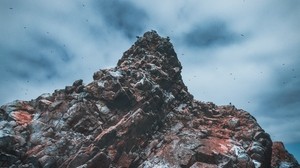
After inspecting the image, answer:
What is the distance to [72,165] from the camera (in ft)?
170

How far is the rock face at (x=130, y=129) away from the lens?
54.4 metres

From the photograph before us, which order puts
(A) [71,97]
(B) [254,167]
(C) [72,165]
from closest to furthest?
(C) [72,165]
(B) [254,167]
(A) [71,97]

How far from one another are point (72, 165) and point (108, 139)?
9.46m

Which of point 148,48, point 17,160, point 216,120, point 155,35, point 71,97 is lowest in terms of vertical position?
point 17,160

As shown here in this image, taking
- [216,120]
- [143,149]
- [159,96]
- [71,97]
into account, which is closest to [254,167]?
[216,120]

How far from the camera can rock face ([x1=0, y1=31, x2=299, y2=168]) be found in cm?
5438

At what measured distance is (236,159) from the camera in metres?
55.4

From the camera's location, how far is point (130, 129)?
202 feet

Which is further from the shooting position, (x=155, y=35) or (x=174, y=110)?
(x=155, y=35)

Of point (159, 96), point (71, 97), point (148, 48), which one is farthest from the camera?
point (148, 48)

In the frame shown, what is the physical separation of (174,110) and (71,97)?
26.5 metres

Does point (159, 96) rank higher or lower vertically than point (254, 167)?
higher

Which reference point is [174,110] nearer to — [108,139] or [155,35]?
[108,139]

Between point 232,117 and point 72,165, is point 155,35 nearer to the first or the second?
point 232,117
